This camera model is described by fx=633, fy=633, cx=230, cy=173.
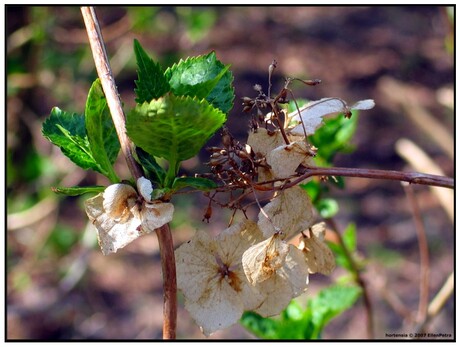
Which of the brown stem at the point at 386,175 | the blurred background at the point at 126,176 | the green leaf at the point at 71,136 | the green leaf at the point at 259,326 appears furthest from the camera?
the blurred background at the point at 126,176

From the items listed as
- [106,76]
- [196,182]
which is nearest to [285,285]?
[196,182]

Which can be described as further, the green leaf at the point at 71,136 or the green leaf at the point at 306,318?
the green leaf at the point at 306,318

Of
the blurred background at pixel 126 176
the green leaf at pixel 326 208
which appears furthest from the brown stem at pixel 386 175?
the blurred background at pixel 126 176

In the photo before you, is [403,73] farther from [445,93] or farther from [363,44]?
[445,93]

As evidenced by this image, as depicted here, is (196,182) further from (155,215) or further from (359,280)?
(359,280)

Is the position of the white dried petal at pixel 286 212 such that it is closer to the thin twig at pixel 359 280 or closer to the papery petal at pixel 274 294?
the papery petal at pixel 274 294

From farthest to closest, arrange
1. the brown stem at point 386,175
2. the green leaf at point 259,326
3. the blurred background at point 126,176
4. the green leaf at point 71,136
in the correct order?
the blurred background at point 126,176
the green leaf at point 259,326
the green leaf at point 71,136
the brown stem at point 386,175

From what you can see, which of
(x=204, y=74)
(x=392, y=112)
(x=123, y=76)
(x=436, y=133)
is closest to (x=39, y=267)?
(x=123, y=76)
